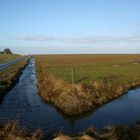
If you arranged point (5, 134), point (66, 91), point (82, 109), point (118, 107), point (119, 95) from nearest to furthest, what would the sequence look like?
point (5, 134), point (82, 109), point (118, 107), point (66, 91), point (119, 95)

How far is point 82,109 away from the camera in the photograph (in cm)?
2219

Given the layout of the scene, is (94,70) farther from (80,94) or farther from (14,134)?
(14,134)

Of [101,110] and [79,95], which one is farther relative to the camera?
[79,95]

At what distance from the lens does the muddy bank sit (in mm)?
22433

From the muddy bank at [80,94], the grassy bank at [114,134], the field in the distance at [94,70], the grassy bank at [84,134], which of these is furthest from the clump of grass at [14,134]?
the field in the distance at [94,70]

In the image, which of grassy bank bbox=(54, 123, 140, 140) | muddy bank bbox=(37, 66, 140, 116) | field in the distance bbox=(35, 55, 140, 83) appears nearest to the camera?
grassy bank bbox=(54, 123, 140, 140)

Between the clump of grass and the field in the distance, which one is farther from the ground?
the clump of grass

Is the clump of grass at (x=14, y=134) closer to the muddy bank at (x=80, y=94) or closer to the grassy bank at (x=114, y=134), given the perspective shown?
the grassy bank at (x=114, y=134)

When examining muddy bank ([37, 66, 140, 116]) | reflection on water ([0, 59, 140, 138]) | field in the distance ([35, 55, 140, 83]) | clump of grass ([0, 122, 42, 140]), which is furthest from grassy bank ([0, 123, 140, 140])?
field in the distance ([35, 55, 140, 83])

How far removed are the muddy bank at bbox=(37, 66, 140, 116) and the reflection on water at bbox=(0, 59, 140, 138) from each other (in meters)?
0.67

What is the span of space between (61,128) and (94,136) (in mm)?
5182

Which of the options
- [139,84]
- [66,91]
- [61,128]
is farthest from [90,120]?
[139,84]

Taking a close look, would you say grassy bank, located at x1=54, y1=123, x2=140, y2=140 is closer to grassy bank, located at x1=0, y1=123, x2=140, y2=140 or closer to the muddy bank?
grassy bank, located at x1=0, y1=123, x2=140, y2=140

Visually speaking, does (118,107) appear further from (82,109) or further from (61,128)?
(61,128)
